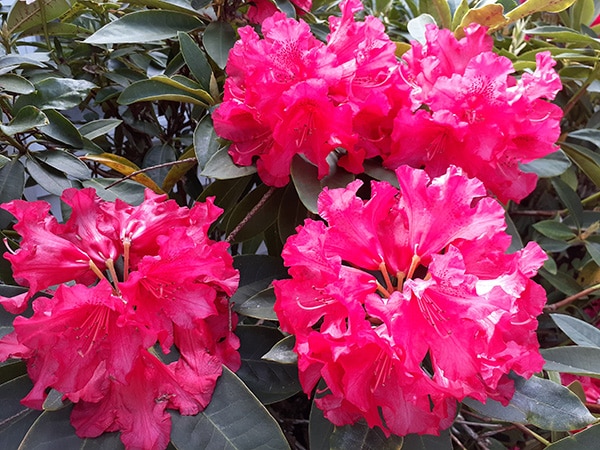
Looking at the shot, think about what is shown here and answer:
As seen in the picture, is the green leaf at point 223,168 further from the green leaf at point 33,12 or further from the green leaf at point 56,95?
the green leaf at point 33,12

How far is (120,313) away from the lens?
52 cm

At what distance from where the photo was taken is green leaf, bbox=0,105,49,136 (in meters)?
0.72

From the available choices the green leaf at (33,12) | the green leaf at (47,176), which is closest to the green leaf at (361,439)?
the green leaf at (47,176)

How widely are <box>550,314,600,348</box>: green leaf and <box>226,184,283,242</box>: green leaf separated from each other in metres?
0.47

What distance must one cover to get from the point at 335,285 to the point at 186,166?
0.47m

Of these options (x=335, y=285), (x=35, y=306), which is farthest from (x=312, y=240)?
(x=35, y=306)

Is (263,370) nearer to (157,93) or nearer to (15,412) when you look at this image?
(15,412)

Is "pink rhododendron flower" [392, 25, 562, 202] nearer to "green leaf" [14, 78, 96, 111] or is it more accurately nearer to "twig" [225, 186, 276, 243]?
"twig" [225, 186, 276, 243]

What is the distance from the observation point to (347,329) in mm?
531

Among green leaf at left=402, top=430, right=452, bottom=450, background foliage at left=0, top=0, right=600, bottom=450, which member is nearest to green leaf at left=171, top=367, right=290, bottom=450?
background foliage at left=0, top=0, right=600, bottom=450

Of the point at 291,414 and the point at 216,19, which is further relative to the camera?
the point at 291,414

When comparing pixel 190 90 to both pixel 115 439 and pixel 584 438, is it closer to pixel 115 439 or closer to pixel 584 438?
pixel 115 439

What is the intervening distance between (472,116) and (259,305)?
0.37 metres

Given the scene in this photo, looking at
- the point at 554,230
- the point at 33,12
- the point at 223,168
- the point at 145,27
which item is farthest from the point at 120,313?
the point at 554,230
